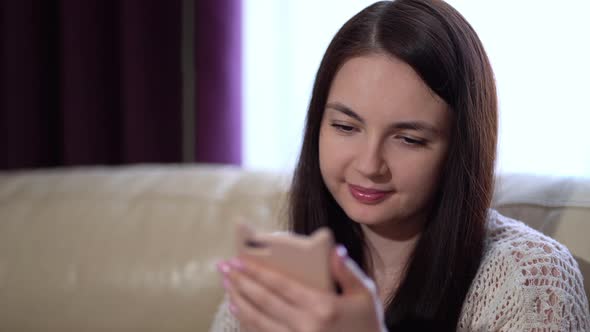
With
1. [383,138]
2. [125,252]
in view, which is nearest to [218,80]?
[125,252]

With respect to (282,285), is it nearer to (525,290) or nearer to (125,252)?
(525,290)

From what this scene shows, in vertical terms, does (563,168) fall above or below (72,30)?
below

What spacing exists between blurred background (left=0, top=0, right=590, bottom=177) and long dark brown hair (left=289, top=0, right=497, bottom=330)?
82 cm

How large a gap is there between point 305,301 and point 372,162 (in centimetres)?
33

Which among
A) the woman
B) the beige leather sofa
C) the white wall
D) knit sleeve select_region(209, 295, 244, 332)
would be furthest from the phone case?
the white wall

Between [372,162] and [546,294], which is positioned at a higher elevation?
[372,162]

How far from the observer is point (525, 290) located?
3.30 feet

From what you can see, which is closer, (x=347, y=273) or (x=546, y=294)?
(x=347, y=273)

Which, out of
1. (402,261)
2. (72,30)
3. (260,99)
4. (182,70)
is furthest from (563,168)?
(72,30)

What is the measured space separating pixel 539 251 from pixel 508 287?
3.1 inches

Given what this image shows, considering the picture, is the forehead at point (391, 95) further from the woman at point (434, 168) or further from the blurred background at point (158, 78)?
the blurred background at point (158, 78)

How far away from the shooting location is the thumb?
0.74m

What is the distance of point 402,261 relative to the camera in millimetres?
1237

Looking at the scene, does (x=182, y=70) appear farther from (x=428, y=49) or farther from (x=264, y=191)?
(x=428, y=49)
